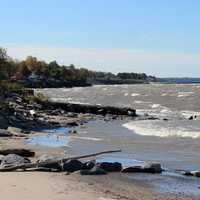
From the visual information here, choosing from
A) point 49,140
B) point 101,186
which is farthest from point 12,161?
point 49,140

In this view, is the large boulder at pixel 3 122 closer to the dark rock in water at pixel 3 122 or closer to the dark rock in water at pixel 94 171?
the dark rock in water at pixel 3 122

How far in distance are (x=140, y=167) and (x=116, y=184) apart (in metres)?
2.94

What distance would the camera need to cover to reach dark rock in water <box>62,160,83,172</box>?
760 inches

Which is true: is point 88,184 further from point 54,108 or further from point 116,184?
point 54,108

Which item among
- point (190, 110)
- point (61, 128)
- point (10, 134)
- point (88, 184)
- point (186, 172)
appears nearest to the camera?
point (88, 184)

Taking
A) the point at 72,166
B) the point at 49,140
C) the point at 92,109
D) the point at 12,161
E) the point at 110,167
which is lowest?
the point at 92,109

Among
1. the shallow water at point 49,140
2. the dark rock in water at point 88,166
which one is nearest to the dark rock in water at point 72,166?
the dark rock in water at point 88,166

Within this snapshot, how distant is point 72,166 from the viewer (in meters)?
19.5

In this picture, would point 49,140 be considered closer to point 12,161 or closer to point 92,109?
point 12,161

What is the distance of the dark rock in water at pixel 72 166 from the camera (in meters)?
19.3

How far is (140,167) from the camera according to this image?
20.2 m

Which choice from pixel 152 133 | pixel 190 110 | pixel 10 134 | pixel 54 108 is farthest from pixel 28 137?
pixel 190 110

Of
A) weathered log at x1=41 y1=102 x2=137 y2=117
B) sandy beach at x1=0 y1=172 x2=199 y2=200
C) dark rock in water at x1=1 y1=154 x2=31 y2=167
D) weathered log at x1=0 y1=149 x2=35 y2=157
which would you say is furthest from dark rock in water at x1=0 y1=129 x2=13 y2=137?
weathered log at x1=41 y1=102 x2=137 y2=117

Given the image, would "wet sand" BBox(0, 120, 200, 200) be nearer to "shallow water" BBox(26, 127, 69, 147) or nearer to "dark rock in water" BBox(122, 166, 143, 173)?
"dark rock in water" BBox(122, 166, 143, 173)
